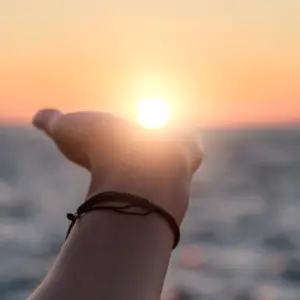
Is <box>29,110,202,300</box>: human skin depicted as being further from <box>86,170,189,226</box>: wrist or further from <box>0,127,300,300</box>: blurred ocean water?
<box>0,127,300,300</box>: blurred ocean water

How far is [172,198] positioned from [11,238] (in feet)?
23.1

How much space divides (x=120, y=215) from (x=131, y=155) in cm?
13

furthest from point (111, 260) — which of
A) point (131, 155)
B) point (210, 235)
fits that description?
point (210, 235)

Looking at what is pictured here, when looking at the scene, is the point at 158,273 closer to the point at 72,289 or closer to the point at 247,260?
the point at 72,289

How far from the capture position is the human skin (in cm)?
91

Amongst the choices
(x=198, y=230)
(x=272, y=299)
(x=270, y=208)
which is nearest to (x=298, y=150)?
(x=270, y=208)

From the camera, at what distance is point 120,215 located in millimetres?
996

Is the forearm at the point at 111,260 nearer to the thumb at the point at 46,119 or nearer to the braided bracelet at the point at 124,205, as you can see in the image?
the braided bracelet at the point at 124,205

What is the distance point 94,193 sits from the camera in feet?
3.43

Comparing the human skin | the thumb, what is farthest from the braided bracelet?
the thumb

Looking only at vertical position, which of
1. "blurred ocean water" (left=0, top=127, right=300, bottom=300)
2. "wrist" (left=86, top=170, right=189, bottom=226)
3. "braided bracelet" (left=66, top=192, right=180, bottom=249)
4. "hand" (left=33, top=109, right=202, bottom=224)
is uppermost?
"blurred ocean water" (left=0, top=127, right=300, bottom=300)

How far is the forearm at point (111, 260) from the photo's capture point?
0.90 m

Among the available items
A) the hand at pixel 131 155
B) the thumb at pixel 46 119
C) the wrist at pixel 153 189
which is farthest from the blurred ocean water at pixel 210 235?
the wrist at pixel 153 189

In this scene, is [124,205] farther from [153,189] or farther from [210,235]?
[210,235]
